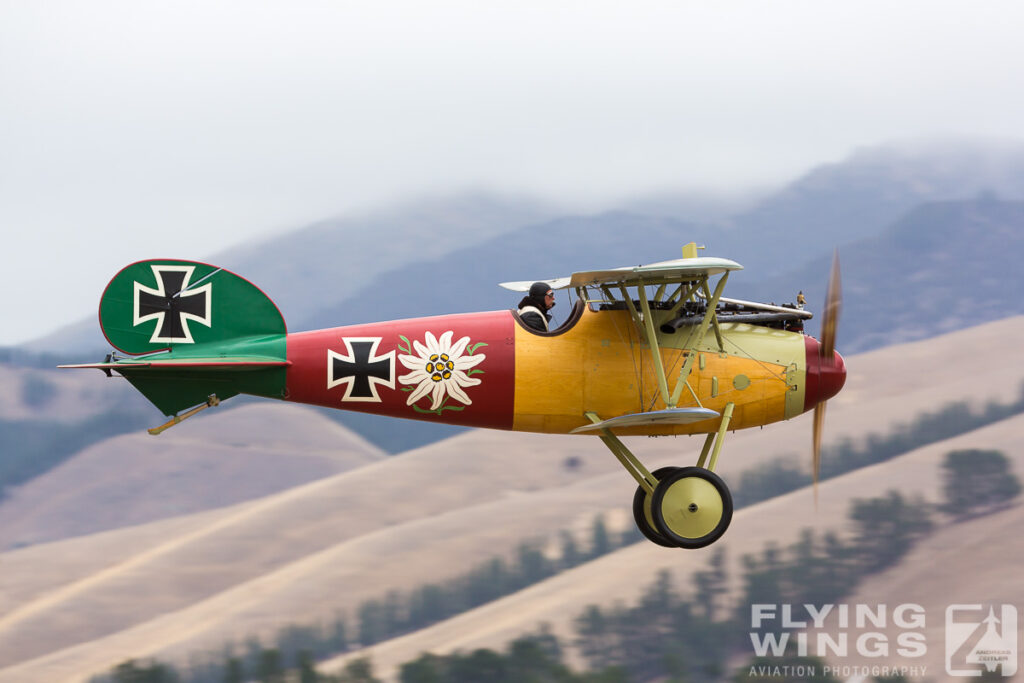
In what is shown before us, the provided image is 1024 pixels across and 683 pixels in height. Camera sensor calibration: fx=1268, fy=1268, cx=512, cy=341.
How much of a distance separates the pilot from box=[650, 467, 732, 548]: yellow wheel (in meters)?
2.72

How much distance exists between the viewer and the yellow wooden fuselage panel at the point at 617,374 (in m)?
17.2

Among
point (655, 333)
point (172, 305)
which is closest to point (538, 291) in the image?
point (655, 333)

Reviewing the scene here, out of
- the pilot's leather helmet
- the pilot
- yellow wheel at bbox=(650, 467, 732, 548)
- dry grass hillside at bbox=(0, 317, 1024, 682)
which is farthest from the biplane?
dry grass hillside at bbox=(0, 317, 1024, 682)

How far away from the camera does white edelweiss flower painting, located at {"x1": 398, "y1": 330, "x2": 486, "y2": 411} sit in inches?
674

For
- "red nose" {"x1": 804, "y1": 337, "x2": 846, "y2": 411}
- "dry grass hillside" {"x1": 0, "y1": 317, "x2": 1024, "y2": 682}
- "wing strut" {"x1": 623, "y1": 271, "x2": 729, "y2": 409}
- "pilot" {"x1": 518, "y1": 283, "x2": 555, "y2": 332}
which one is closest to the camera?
"wing strut" {"x1": 623, "y1": 271, "x2": 729, "y2": 409}

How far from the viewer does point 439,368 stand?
56.2 ft

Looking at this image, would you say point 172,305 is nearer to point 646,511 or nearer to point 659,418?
point 659,418

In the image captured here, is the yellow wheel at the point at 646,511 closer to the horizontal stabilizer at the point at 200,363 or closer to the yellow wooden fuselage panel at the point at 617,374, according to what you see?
the yellow wooden fuselage panel at the point at 617,374

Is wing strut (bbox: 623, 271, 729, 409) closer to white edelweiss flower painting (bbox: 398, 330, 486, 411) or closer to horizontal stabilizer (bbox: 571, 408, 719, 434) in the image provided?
horizontal stabilizer (bbox: 571, 408, 719, 434)

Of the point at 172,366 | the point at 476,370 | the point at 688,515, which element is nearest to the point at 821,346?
the point at 688,515

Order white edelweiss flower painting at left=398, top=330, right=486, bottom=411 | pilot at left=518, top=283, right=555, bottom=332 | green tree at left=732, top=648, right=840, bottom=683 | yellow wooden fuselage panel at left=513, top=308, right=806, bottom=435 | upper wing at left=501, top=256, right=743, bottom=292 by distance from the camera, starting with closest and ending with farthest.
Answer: upper wing at left=501, top=256, right=743, bottom=292 < white edelweiss flower painting at left=398, top=330, right=486, bottom=411 < yellow wooden fuselage panel at left=513, top=308, right=806, bottom=435 < pilot at left=518, top=283, right=555, bottom=332 < green tree at left=732, top=648, right=840, bottom=683

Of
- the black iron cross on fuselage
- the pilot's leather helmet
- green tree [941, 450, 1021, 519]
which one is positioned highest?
the pilot's leather helmet

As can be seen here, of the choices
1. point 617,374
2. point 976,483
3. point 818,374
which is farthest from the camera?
point 976,483

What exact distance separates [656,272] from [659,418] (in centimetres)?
192
